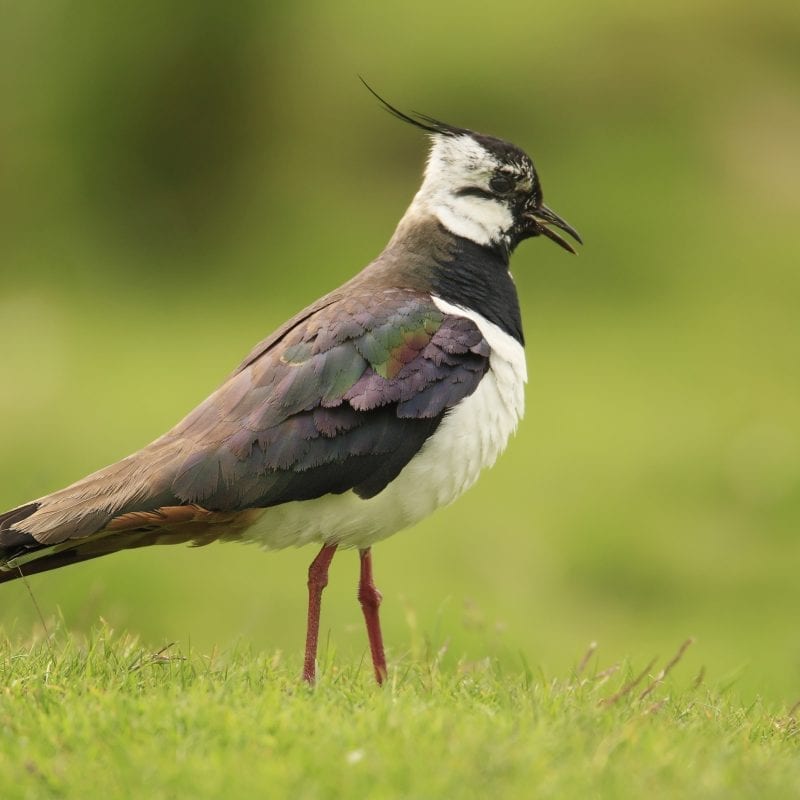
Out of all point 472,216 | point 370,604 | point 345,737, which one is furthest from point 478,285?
point 345,737

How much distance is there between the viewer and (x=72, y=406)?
42.5 ft

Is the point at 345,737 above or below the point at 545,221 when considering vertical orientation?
below

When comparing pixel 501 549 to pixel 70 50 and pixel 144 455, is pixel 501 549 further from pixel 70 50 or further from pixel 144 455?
pixel 70 50

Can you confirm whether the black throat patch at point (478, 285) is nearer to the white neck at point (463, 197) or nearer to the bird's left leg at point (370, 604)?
the white neck at point (463, 197)

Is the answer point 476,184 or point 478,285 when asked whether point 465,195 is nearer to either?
point 476,184

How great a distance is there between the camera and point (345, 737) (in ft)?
14.5

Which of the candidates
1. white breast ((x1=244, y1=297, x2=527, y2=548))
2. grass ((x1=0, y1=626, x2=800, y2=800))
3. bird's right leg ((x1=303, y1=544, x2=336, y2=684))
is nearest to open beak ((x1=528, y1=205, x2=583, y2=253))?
white breast ((x1=244, y1=297, x2=527, y2=548))

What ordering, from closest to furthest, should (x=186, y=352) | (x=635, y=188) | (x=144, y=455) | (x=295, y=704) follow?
1. (x=295, y=704)
2. (x=144, y=455)
3. (x=186, y=352)
4. (x=635, y=188)

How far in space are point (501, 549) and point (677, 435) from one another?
2.33 metres

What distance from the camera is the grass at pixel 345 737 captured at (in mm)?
4172

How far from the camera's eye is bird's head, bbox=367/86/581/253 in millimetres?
6531

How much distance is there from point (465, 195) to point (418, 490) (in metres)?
1.48

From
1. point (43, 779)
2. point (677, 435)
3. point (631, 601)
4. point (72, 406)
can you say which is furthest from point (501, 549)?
point (43, 779)

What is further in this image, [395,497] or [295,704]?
[395,497]
